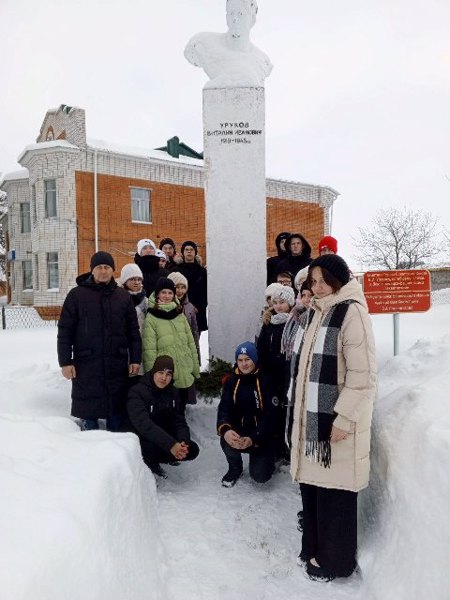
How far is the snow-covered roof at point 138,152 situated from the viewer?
2022cm

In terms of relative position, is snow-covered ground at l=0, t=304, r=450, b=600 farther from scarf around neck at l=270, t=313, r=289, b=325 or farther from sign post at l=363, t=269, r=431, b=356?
sign post at l=363, t=269, r=431, b=356

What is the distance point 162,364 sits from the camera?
4.05m

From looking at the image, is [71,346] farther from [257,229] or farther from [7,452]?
[257,229]

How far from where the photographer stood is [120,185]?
20.4 metres

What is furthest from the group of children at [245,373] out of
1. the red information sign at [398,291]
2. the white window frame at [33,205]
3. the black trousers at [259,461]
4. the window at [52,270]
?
the white window frame at [33,205]

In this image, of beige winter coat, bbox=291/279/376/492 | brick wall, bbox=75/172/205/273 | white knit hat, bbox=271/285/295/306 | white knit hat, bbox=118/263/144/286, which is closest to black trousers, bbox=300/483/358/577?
beige winter coat, bbox=291/279/376/492

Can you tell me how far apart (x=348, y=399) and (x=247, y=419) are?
5.15ft

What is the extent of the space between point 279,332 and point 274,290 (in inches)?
14.4

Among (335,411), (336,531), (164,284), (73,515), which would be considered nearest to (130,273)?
(164,284)

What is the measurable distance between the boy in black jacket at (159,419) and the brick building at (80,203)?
640 inches

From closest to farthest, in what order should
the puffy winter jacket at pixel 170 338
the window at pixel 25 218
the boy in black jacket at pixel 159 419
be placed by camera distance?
1. the boy in black jacket at pixel 159 419
2. the puffy winter jacket at pixel 170 338
3. the window at pixel 25 218

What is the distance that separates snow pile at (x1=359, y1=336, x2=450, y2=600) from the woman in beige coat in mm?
174

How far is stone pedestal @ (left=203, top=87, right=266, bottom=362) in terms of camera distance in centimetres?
568

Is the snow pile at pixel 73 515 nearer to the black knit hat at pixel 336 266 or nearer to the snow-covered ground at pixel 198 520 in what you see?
the snow-covered ground at pixel 198 520
